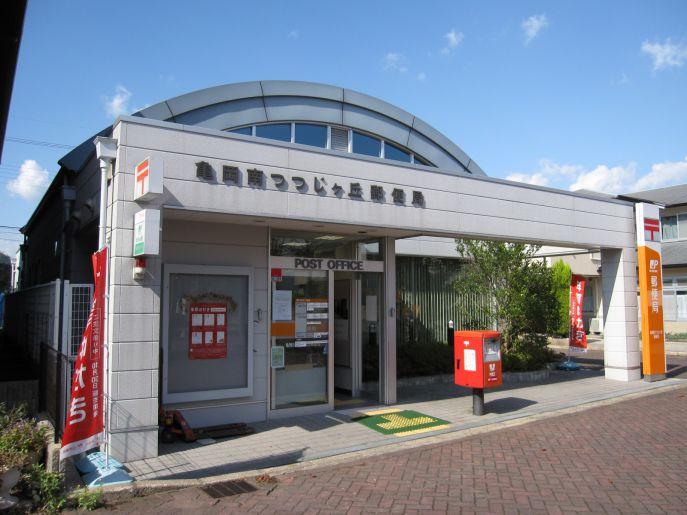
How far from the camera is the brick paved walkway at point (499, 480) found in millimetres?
5266

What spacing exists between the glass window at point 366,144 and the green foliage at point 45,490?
43.6 ft

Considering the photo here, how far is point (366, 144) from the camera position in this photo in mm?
17406

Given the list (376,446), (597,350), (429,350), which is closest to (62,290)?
(376,446)

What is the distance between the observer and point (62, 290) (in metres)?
7.52

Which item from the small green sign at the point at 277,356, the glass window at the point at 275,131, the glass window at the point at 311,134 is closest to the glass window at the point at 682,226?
the glass window at the point at 311,134

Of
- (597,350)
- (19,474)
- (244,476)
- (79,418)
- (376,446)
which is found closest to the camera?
(19,474)

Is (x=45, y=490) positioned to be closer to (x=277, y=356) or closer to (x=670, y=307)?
(x=277, y=356)

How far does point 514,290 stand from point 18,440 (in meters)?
11.3

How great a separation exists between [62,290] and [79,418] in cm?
257

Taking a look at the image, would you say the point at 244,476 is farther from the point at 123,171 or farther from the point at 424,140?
the point at 424,140

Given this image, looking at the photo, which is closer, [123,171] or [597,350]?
[123,171]

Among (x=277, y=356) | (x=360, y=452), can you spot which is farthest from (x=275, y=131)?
(x=360, y=452)

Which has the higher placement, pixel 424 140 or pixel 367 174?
pixel 424 140

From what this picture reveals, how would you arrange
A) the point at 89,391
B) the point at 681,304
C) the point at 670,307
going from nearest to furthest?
the point at 89,391 < the point at 681,304 < the point at 670,307
